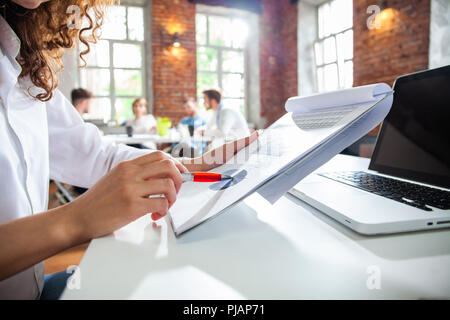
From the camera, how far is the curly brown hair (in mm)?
651

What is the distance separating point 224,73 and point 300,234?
20.2ft

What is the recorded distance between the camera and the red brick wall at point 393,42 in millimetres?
3547

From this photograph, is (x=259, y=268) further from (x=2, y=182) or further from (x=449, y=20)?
(x=449, y=20)

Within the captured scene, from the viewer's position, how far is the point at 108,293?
9.9 inches

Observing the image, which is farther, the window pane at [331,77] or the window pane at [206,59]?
the window pane at [206,59]

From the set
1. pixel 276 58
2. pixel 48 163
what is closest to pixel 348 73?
pixel 276 58

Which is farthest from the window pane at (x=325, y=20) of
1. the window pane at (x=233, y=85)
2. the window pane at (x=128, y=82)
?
the window pane at (x=128, y=82)

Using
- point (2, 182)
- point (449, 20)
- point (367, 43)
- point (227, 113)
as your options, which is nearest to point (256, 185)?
point (2, 182)

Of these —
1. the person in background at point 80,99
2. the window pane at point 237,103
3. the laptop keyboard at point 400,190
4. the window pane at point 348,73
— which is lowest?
the laptop keyboard at point 400,190

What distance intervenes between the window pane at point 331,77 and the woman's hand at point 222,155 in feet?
17.0

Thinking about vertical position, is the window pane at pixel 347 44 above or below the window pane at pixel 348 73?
above

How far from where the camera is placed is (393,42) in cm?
387

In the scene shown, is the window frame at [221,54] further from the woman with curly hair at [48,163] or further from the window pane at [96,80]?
the woman with curly hair at [48,163]

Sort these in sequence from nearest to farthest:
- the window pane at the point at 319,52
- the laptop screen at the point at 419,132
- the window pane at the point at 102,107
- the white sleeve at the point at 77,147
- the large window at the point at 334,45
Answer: the laptop screen at the point at 419,132, the white sleeve at the point at 77,147, the large window at the point at 334,45, the window pane at the point at 102,107, the window pane at the point at 319,52
